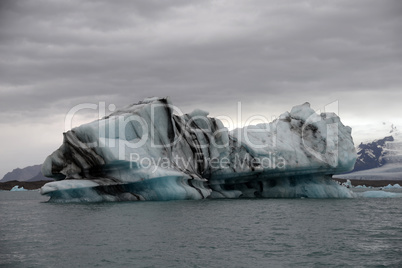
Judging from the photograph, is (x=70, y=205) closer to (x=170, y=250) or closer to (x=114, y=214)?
(x=114, y=214)

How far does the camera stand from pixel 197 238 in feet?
50.0

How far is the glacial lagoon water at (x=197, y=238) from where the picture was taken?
472 inches

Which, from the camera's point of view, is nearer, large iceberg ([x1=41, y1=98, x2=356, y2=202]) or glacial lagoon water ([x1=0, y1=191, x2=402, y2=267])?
glacial lagoon water ([x1=0, y1=191, x2=402, y2=267])

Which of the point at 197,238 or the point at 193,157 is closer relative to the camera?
the point at 197,238

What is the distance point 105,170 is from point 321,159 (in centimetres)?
1451

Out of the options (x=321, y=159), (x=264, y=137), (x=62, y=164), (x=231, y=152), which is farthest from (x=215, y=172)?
(x=62, y=164)

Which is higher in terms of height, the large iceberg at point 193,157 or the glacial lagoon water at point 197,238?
the large iceberg at point 193,157

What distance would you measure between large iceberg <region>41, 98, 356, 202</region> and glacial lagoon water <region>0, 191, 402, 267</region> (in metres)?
2.99

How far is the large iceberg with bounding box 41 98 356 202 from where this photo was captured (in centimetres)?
2583

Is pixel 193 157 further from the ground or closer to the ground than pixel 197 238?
further from the ground

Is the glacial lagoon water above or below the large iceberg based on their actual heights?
below

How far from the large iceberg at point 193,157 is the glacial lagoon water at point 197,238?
299cm

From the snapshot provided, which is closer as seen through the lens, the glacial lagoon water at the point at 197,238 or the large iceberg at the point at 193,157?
the glacial lagoon water at the point at 197,238

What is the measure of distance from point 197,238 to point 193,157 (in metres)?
15.8
